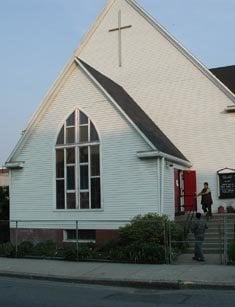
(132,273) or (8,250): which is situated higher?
(8,250)

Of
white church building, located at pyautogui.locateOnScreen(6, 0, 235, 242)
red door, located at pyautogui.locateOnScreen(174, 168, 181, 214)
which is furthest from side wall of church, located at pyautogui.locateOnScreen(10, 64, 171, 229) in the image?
red door, located at pyautogui.locateOnScreen(174, 168, 181, 214)

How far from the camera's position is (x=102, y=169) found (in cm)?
2159

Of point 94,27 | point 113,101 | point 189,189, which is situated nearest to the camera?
point 113,101

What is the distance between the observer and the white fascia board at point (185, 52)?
24188 millimetres

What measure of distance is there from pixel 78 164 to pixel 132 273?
27.6ft

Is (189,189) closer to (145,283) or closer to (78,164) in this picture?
(78,164)

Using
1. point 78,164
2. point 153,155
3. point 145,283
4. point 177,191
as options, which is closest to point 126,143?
point 153,155

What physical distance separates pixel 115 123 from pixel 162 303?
37.8ft

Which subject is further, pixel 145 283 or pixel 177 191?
pixel 177 191

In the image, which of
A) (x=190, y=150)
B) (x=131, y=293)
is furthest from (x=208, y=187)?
(x=131, y=293)

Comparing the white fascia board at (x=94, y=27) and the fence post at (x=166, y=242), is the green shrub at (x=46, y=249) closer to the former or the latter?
the fence post at (x=166, y=242)

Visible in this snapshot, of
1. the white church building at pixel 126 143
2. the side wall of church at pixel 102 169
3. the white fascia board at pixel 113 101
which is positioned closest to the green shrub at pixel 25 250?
the white church building at pixel 126 143

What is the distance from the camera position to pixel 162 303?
1075 cm

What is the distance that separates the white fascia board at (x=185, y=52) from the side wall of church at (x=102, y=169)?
214 inches
